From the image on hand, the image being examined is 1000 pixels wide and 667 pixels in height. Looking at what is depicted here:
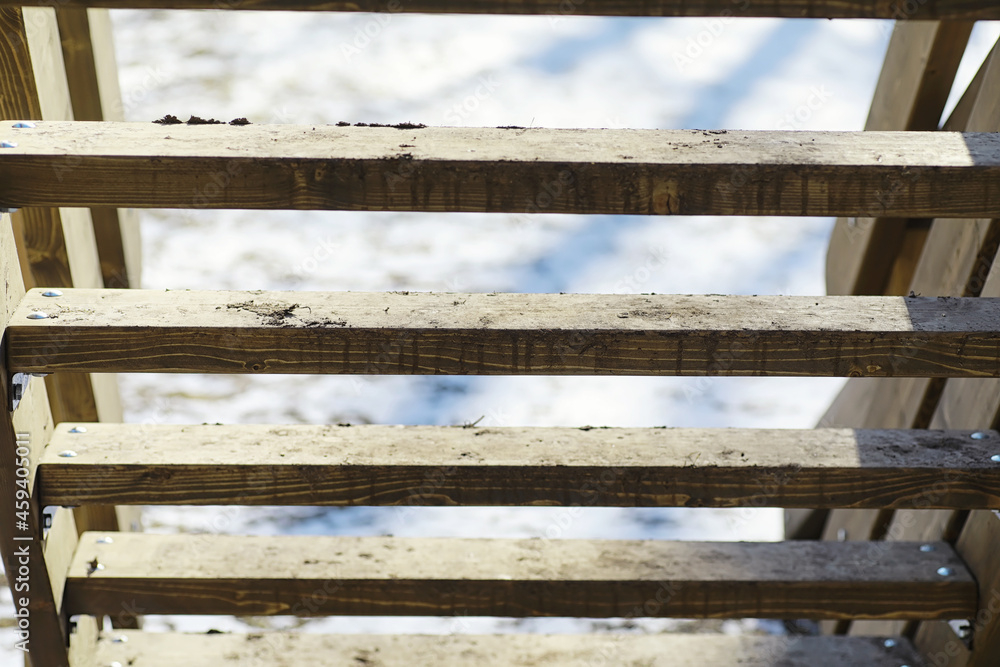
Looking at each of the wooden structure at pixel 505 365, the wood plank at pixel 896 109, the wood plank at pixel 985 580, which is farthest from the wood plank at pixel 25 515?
the wood plank at pixel 985 580

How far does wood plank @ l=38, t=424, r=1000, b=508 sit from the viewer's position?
1610 millimetres

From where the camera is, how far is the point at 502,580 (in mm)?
1789

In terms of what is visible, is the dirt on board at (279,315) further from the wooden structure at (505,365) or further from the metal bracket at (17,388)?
the metal bracket at (17,388)

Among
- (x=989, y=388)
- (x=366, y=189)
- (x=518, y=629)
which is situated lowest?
(x=518, y=629)

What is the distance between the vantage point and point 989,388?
A: 1.72 metres

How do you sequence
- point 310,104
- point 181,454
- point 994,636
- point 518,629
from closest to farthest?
point 181,454 < point 994,636 < point 518,629 < point 310,104

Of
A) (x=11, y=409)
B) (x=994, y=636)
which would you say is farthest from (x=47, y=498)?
(x=994, y=636)

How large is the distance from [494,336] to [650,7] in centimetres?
50

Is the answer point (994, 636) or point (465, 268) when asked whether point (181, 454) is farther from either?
point (465, 268)

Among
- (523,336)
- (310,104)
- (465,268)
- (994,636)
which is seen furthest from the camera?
(310,104)

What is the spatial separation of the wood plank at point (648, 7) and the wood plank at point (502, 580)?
3.36 ft

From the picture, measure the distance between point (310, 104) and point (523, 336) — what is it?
3.71 m

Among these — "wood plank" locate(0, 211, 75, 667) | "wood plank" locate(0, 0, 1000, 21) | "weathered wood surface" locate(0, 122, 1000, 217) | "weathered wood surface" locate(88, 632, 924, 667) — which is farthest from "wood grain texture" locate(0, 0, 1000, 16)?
"weathered wood surface" locate(88, 632, 924, 667)

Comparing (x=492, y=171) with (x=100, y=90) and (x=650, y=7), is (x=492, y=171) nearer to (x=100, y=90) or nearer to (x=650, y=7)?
(x=650, y=7)
